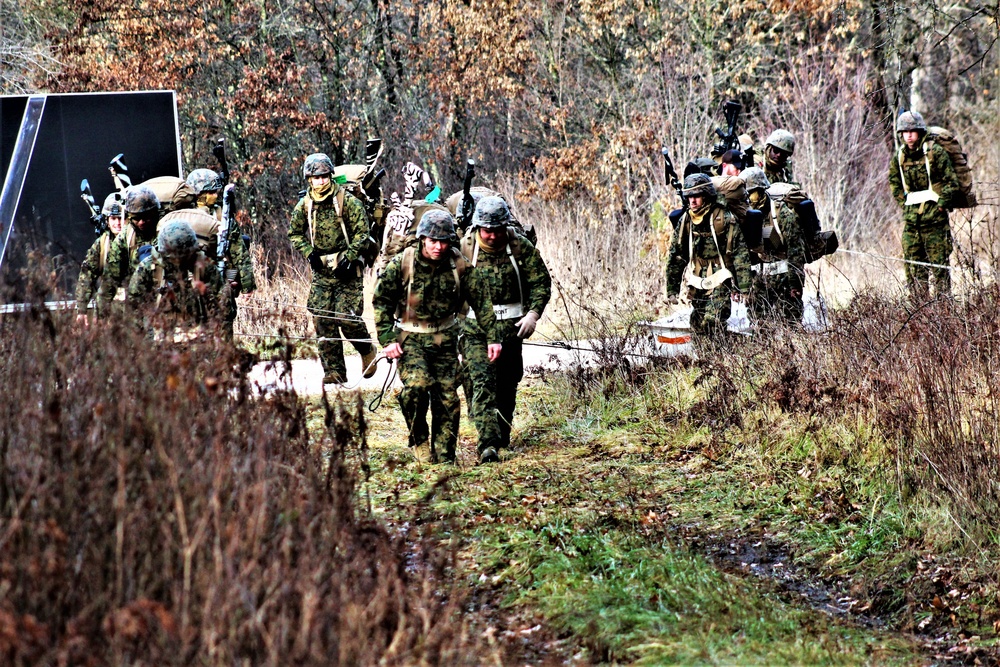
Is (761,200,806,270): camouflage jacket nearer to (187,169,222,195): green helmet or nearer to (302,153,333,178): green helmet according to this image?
(302,153,333,178): green helmet

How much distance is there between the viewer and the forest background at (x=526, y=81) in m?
18.4

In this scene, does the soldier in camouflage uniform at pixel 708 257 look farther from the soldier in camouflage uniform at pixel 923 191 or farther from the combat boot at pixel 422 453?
the combat boot at pixel 422 453

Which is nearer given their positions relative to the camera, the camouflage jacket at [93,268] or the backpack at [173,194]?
the camouflage jacket at [93,268]

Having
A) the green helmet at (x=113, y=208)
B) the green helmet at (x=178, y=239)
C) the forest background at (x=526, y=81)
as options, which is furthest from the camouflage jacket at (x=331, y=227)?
the forest background at (x=526, y=81)

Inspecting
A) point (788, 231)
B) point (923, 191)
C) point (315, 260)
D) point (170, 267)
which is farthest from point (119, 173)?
point (923, 191)

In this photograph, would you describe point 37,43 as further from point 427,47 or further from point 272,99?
point 427,47

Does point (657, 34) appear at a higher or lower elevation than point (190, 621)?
higher

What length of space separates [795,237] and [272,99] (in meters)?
9.62

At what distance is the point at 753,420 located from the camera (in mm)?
8930

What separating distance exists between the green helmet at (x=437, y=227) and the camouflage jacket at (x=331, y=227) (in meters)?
3.17

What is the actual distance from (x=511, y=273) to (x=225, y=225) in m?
3.07

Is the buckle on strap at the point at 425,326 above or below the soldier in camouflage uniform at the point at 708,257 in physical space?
below

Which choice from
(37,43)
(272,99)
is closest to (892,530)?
(272,99)

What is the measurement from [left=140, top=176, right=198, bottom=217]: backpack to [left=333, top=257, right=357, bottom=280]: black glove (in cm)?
151
